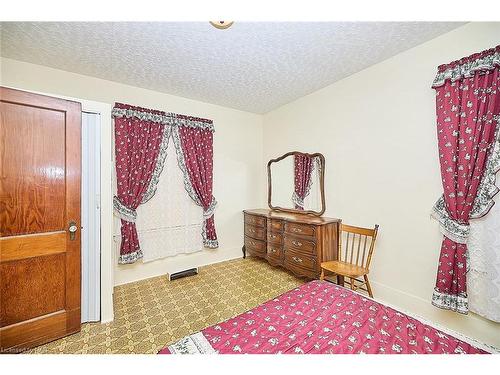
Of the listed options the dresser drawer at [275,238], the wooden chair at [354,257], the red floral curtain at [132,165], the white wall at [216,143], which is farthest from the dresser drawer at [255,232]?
the red floral curtain at [132,165]

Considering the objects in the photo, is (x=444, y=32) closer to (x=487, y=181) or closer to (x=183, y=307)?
(x=487, y=181)

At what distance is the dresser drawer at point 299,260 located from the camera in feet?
9.41

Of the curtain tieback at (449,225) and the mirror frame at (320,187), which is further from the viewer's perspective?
the mirror frame at (320,187)

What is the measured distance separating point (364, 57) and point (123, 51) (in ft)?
8.35

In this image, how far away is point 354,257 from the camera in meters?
2.96

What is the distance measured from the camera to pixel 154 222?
3.33 m

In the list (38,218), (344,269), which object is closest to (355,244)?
(344,269)

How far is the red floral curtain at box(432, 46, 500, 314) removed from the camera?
72.4 inches

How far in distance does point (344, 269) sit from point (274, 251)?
1127 mm

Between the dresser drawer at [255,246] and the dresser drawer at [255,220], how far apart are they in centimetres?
28

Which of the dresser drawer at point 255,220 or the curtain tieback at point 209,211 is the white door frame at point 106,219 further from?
the dresser drawer at point 255,220

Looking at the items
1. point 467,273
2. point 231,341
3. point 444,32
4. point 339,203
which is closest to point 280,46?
point 444,32

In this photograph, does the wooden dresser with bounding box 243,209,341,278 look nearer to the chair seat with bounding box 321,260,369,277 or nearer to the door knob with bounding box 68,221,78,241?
the chair seat with bounding box 321,260,369,277

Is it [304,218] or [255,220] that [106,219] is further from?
[304,218]
